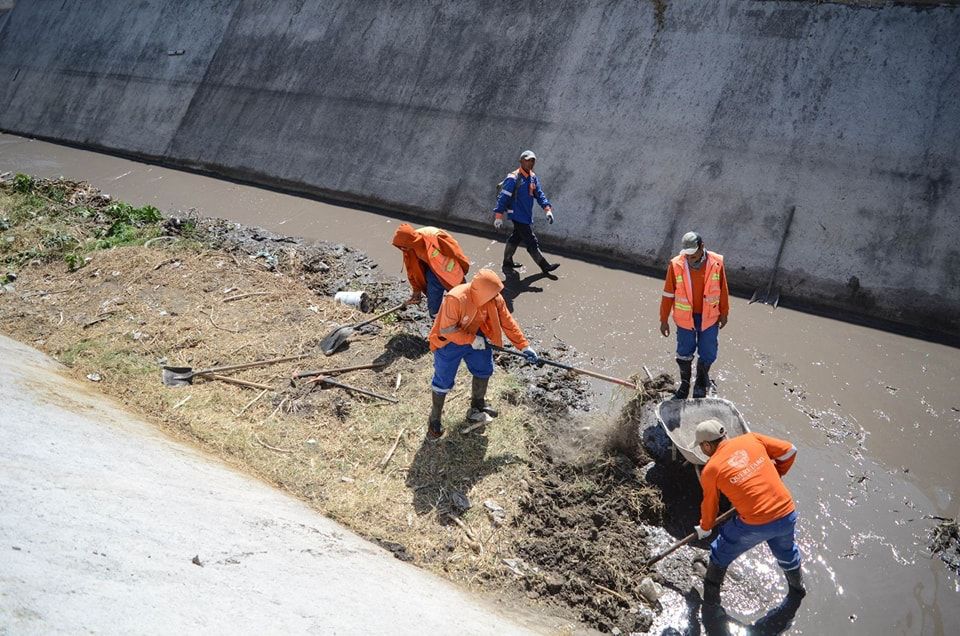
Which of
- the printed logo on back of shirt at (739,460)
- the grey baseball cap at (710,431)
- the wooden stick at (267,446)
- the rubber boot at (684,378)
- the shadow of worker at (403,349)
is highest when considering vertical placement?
the rubber boot at (684,378)

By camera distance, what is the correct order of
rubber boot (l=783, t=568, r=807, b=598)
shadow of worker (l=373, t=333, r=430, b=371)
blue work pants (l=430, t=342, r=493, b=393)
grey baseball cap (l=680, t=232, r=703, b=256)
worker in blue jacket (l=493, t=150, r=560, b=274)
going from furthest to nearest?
worker in blue jacket (l=493, t=150, r=560, b=274) < shadow of worker (l=373, t=333, r=430, b=371) < grey baseball cap (l=680, t=232, r=703, b=256) < blue work pants (l=430, t=342, r=493, b=393) < rubber boot (l=783, t=568, r=807, b=598)

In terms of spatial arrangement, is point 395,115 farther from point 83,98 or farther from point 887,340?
point 83,98

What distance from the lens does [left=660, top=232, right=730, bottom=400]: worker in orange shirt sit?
5723mm

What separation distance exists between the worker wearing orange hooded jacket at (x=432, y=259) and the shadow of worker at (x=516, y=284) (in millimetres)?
1368

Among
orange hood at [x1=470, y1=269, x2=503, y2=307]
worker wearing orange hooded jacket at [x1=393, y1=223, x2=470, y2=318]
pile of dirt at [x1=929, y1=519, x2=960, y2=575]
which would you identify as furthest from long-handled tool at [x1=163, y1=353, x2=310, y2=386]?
pile of dirt at [x1=929, y1=519, x2=960, y2=575]

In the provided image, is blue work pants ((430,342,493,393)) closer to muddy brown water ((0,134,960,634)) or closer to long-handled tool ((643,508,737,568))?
muddy brown water ((0,134,960,634))

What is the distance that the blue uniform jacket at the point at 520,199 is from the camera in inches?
313

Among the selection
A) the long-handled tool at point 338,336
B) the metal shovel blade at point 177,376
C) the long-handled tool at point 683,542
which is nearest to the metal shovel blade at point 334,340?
the long-handled tool at point 338,336

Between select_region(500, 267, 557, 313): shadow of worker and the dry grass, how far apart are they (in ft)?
4.86

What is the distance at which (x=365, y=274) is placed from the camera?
28.6 feet

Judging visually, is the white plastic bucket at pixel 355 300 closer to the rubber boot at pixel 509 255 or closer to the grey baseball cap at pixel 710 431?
the rubber boot at pixel 509 255

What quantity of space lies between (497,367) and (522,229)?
2.13m

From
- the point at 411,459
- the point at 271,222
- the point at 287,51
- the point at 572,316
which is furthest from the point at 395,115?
the point at 411,459

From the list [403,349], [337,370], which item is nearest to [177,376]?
[337,370]
